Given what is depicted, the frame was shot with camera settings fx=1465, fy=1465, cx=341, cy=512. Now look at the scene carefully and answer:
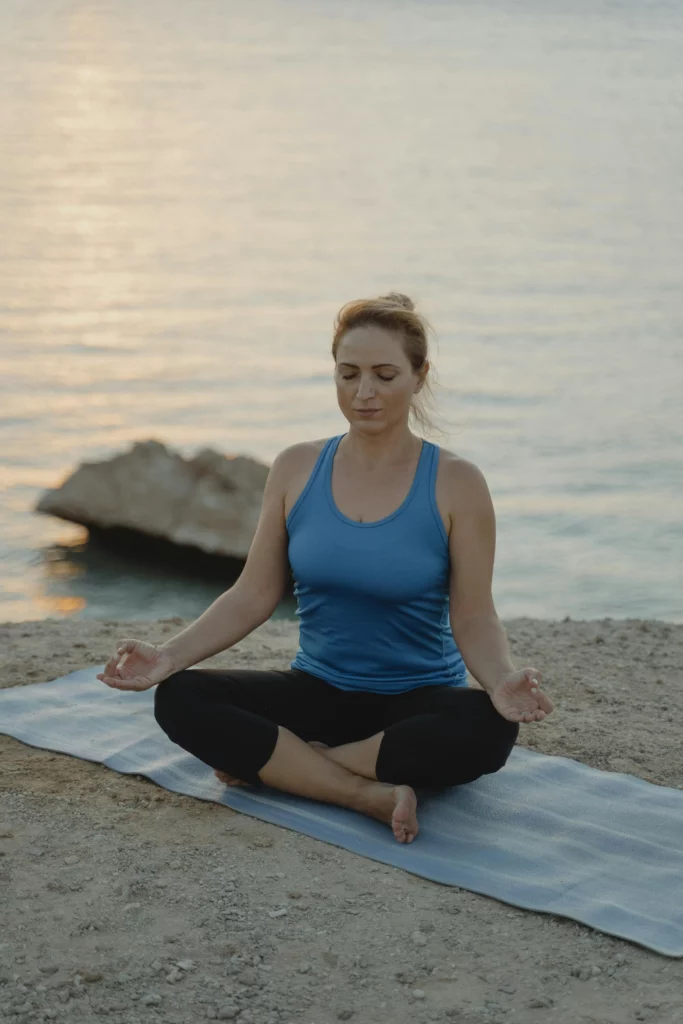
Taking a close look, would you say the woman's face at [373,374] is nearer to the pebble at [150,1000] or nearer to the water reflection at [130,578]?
the pebble at [150,1000]

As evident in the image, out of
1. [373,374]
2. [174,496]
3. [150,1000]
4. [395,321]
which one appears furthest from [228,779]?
[174,496]

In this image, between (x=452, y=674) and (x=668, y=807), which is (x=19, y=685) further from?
(x=668, y=807)

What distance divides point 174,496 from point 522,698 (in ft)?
14.4

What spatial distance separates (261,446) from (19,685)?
575 cm

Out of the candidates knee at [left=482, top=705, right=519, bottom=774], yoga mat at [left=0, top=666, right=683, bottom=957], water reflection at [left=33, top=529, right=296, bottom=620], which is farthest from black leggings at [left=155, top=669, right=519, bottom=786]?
water reflection at [left=33, top=529, right=296, bottom=620]

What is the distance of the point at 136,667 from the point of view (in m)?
3.51

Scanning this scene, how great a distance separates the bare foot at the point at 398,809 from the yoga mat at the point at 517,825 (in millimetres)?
25

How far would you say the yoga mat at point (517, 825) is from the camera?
3.13 meters

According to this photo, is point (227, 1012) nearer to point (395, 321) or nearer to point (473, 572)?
point (473, 572)

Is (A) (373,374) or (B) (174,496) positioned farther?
(B) (174,496)

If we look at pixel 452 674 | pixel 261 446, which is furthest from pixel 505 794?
pixel 261 446

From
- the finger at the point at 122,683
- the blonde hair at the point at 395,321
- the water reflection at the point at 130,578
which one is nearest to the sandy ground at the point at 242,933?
the finger at the point at 122,683

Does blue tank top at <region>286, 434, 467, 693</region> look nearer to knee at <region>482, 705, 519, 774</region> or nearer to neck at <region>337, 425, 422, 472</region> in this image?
neck at <region>337, 425, 422, 472</region>

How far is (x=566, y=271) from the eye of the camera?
16.3 m
